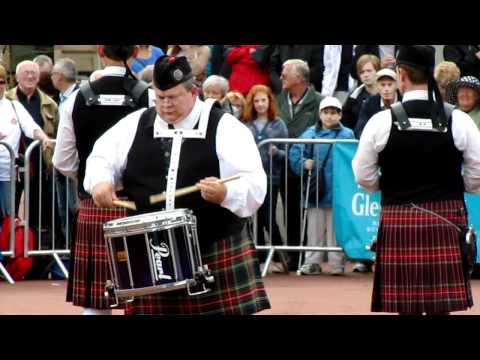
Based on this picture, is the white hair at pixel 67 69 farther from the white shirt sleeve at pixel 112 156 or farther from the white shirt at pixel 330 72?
the white shirt sleeve at pixel 112 156

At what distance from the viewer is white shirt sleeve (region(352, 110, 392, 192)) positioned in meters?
6.79

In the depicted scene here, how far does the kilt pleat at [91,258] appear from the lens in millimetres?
6879

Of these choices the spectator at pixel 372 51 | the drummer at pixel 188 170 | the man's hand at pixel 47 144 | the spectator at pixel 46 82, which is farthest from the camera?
the spectator at pixel 372 51

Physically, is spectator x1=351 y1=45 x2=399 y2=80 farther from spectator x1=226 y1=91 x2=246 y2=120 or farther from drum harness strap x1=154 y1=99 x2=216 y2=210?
drum harness strap x1=154 y1=99 x2=216 y2=210

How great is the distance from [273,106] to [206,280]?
16.1 feet

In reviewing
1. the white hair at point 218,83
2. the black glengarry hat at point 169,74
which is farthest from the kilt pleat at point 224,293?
the white hair at point 218,83

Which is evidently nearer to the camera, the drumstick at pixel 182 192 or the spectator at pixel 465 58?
the drumstick at pixel 182 192

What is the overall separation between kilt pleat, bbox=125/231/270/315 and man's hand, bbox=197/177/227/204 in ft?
1.16

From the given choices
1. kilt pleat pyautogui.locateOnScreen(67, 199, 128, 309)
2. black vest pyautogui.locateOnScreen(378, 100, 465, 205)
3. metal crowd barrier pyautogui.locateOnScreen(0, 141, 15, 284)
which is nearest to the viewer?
black vest pyautogui.locateOnScreen(378, 100, 465, 205)

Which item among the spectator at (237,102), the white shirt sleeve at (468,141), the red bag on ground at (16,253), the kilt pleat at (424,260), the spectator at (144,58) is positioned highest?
the spectator at (144,58)

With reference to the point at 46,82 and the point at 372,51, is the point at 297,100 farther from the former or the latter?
the point at 46,82

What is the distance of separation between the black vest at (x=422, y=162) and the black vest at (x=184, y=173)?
125 cm

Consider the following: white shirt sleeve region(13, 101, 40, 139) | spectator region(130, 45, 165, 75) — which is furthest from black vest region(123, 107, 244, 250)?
spectator region(130, 45, 165, 75)
